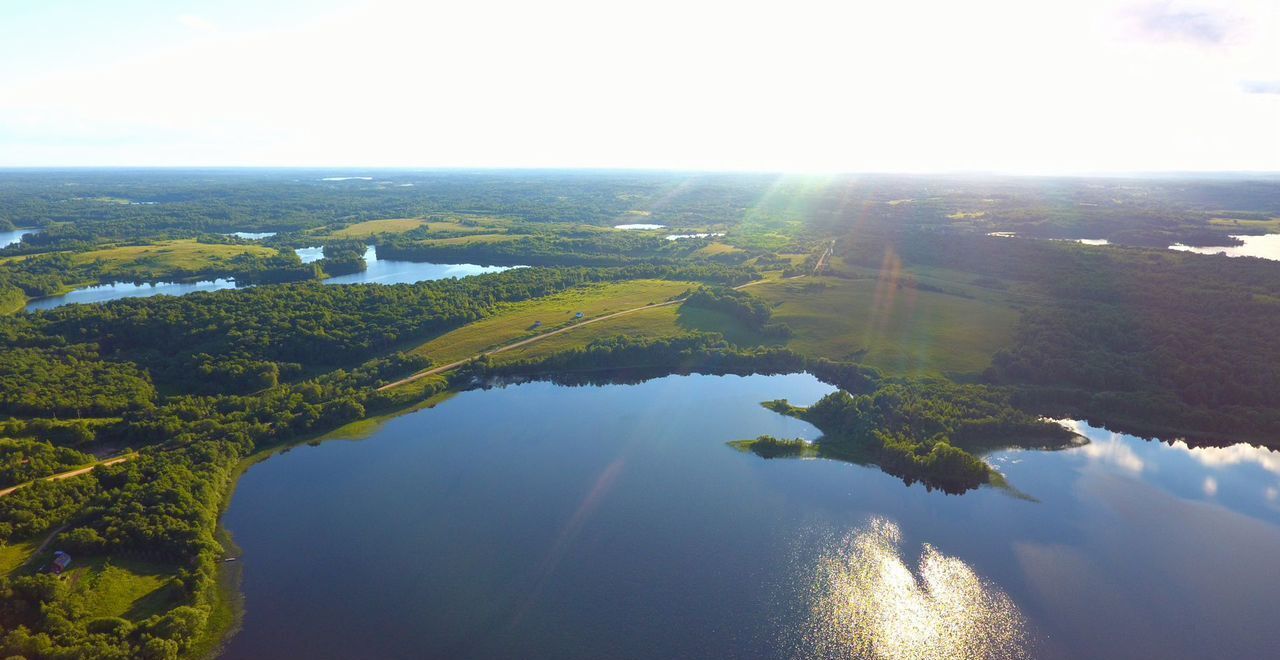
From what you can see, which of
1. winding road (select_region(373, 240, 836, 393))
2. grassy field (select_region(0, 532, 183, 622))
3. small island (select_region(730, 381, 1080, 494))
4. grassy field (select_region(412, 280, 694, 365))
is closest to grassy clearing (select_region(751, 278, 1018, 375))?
small island (select_region(730, 381, 1080, 494))

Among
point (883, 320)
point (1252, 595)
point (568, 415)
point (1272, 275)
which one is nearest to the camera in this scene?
point (1252, 595)

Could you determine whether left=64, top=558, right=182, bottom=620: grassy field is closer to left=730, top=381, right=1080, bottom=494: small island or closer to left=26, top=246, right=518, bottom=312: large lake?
left=730, top=381, right=1080, bottom=494: small island

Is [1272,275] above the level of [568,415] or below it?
above

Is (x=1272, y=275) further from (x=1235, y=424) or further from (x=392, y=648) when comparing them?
(x=392, y=648)

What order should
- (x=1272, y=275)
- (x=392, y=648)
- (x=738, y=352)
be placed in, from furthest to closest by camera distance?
1. (x=1272, y=275)
2. (x=738, y=352)
3. (x=392, y=648)

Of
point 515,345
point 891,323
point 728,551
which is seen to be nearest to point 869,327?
point 891,323

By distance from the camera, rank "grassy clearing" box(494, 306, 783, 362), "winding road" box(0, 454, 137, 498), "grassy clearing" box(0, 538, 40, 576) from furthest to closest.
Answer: "grassy clearing" box(494, 306, 783, 362), "winding road" box(0, 454, 137, 498), "grassy clearing" box(0, 538, 40, 576)

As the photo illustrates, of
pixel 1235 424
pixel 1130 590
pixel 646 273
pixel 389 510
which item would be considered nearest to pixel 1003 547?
pixel 1130 590
